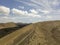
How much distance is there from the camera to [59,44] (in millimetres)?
23547

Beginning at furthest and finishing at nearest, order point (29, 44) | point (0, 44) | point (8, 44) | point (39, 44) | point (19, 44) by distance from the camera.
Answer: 1. point (39, 44)
2. point (29, 44)
3. point (19, 44)
4. point (8, 44)
5. point (0, 44)

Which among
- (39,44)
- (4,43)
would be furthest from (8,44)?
(39,44)

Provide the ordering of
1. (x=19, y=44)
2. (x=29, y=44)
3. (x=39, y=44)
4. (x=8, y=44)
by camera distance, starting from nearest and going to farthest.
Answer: (x=8, y=44) → (x=19, y=44) → (x=29, y=44) → (x=39, y=44)

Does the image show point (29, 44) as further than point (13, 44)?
Yes

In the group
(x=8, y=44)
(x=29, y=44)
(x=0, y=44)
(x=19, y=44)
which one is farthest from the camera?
(x=29, y=44)

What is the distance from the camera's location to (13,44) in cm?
1653

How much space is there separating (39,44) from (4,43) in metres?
8.38

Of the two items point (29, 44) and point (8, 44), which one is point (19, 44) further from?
point (29, 44)

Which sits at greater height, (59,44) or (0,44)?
(0,44)

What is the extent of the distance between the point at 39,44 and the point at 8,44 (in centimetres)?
793

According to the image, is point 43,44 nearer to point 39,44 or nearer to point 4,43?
point 39,44

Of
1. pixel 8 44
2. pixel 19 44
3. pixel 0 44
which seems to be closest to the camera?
pixel 0 44

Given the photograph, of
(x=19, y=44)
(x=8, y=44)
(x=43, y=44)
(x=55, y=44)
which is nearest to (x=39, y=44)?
(x=43, y=44)

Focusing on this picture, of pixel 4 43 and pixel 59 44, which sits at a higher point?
pixel 4 43
